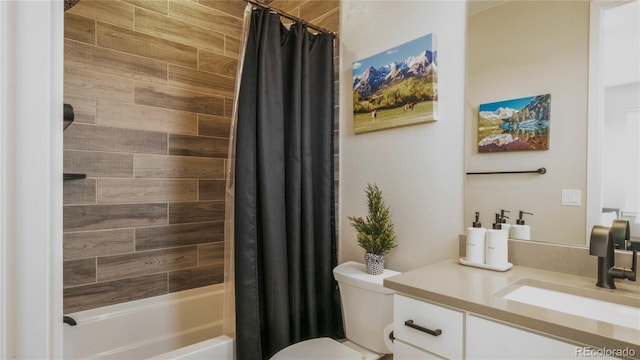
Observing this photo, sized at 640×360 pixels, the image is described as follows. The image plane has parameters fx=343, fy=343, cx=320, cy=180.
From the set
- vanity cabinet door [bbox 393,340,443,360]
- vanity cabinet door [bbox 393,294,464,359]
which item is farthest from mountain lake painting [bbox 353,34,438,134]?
vanity cabinet door [bbox 393,340,443,360]

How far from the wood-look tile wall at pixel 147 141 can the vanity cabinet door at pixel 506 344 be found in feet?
6.13

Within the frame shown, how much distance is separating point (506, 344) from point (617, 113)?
2.92 feet

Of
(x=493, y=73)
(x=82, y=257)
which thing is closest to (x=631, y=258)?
(x=493, y=73)

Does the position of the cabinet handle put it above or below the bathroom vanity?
below

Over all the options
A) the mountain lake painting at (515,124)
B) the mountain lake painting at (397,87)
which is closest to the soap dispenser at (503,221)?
the mountain lake painting at (515,124)

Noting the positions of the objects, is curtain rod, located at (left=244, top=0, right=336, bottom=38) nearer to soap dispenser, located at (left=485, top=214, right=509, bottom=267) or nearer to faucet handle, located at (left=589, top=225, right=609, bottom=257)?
soap dispenser, located at (left=485, top=214, right=509, bottom=267)

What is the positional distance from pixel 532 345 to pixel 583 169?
736mm

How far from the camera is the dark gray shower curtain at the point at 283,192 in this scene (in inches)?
64.9

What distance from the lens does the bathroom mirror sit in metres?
1.25

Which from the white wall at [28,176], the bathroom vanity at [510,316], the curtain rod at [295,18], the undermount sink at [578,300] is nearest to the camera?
the white wall at [28,176]

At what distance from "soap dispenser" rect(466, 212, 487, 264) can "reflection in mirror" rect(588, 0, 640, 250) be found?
375 mm

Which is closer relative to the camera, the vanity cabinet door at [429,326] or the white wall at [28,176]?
the white wall at [28,176]

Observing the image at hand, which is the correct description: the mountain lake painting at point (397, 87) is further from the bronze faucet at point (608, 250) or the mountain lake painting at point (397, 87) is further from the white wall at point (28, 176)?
the white wall at point (28, 176)

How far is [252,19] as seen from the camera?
175cm
